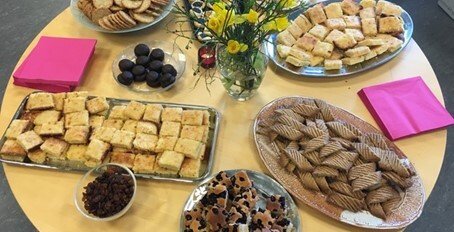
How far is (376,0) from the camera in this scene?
1.73 m

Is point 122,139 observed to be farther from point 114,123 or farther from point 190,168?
point 190,168

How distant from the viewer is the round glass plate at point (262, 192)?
1.17m

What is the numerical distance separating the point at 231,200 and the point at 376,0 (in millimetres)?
1108

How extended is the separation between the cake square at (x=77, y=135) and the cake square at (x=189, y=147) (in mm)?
309

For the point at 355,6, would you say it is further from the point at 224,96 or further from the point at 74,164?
the point at 74,164

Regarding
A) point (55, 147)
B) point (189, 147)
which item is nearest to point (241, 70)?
point (189, 147)

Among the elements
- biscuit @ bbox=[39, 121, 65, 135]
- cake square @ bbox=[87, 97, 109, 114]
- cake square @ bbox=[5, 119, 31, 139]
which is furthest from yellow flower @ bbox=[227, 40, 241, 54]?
cake square @ bbox=[5, 119, 31, 139]

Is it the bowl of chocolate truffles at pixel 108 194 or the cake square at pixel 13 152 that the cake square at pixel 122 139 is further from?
the cake square at pixel 13 152

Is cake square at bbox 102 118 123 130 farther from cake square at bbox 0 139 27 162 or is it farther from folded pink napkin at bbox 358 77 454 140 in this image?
folded pink napkin at bbox 358 77 454 140

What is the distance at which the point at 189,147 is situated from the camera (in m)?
1.29

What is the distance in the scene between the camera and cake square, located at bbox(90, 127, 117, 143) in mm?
1327

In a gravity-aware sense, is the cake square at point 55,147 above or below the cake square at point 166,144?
below

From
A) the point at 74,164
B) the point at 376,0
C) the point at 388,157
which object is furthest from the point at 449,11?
the point at 74,164

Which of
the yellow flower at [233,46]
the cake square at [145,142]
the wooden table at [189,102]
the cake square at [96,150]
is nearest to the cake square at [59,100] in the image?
the wooden table at [189,102]
